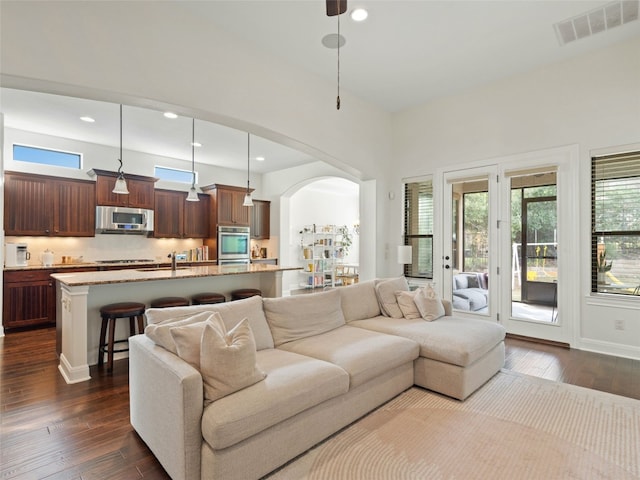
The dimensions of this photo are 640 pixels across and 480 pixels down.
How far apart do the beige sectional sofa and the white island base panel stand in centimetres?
134

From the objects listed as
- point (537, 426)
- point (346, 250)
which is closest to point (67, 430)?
point (537, 426)

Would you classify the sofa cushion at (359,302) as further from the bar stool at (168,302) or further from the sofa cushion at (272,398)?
the bar stool at (168,302)

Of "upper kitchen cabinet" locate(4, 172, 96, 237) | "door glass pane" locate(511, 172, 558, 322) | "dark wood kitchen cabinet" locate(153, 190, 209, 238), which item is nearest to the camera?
"door glass pane" locate(511, 172, 558, 322)

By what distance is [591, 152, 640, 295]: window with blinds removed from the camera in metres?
3.87

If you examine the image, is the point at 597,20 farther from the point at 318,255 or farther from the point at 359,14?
the point at 318,255

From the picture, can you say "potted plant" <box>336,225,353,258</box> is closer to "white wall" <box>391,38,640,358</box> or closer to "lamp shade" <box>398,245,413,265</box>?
"lamp shade" <box>398,245,413,265</box>

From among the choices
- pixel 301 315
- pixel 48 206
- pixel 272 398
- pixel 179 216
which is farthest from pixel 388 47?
pixel 48 206

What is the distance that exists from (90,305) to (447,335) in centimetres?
360

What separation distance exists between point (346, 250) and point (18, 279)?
813 centimetres

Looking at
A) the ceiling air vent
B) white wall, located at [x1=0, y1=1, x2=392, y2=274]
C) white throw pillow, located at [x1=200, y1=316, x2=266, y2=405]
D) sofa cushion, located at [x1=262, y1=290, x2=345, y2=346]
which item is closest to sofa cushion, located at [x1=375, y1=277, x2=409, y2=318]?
sofa cushion, located at [x1=262, y1=290, x2=345, y2=346]

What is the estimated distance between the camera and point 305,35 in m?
3.66

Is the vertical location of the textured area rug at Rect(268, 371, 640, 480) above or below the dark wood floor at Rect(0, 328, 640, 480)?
above

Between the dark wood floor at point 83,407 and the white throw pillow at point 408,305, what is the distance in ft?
3.75

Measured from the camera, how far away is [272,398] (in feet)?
6.12
